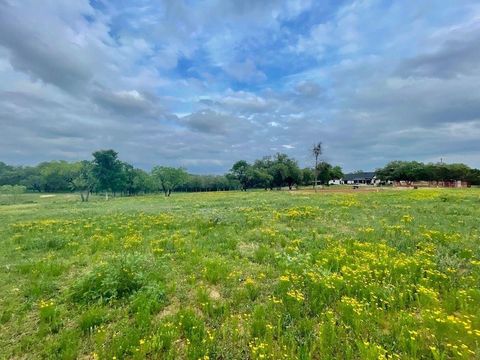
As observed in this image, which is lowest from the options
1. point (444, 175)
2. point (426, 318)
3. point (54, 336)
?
point (54, 336)

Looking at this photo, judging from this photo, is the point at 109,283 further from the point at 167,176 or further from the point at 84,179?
the point at 167,176

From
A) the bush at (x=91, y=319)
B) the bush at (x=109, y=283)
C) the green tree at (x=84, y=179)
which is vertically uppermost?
the green tree at (x=84, y=179)

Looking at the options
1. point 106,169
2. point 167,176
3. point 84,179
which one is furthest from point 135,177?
point 84,179

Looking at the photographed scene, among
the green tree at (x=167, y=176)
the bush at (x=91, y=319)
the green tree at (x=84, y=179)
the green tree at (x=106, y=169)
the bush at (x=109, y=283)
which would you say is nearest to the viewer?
the bush at (x=91, y=319)

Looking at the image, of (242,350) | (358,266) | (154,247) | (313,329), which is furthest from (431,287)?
(154,247)

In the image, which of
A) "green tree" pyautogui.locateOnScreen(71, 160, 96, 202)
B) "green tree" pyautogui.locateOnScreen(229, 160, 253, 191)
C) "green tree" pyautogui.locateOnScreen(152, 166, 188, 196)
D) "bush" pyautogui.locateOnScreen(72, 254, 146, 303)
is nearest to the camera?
"bush" pyautogui.locateOnScreen(72, 254, 146, 303)

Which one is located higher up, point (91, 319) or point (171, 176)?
point (171, 176)

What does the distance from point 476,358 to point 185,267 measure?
7.00 metres

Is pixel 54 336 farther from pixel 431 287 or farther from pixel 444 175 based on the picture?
pixel 444 175

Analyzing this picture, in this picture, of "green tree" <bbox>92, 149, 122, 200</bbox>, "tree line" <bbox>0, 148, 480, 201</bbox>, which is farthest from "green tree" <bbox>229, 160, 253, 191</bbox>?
"green tree" <bbox>92, 149, 122, 200</bbox>

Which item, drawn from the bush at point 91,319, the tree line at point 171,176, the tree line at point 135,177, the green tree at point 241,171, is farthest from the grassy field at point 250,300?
the green tree at point 241,171

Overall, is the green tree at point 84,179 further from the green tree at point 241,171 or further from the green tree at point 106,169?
the green tree at point 241,171

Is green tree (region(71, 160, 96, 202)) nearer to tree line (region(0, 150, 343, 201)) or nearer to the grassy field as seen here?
tree line (region(0, 150, 343, 201))

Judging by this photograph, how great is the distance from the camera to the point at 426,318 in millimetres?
5223
